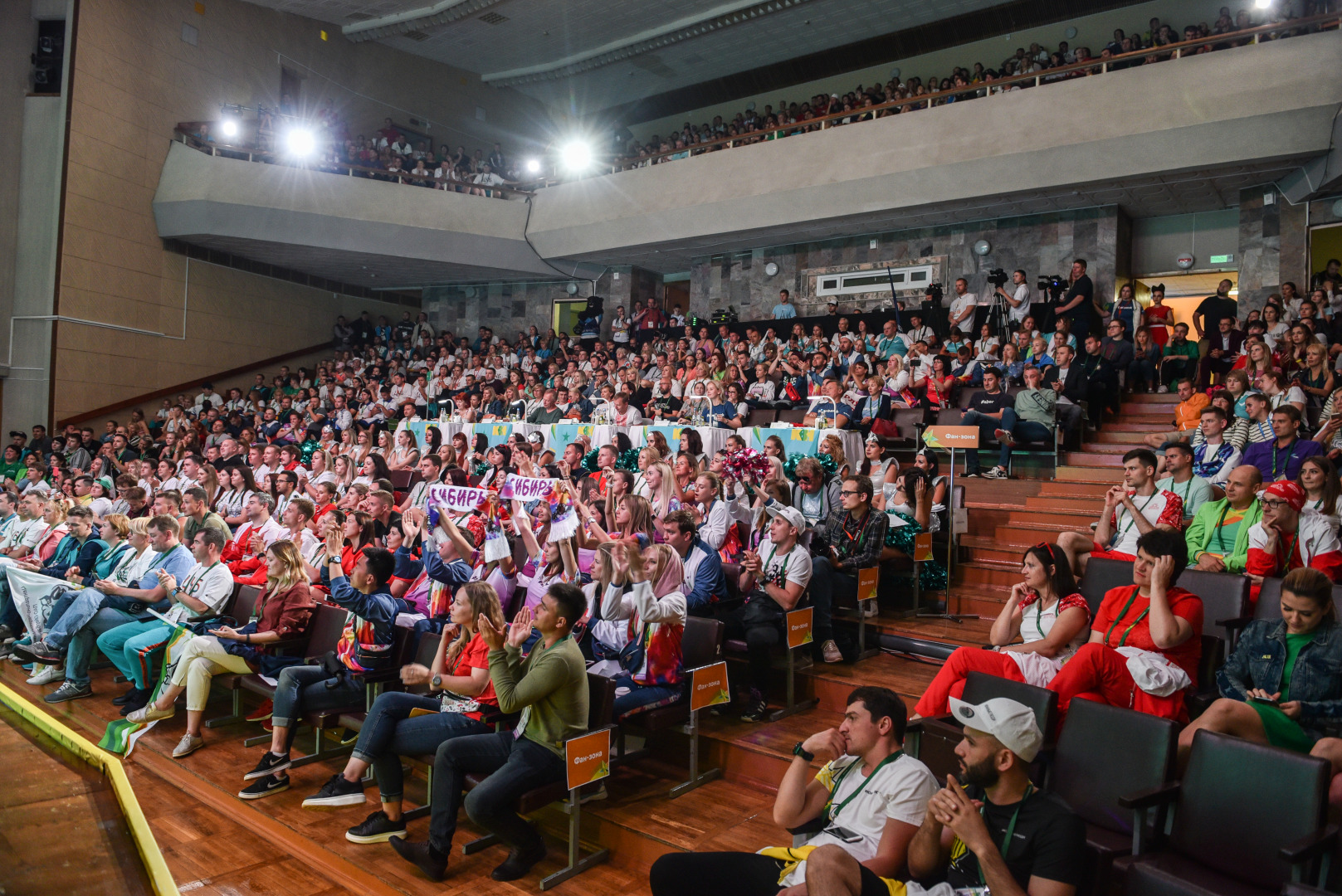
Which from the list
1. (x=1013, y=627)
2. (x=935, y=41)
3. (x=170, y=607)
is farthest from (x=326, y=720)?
(x=935, y=41)

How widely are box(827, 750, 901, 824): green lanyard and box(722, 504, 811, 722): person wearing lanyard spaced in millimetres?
1649

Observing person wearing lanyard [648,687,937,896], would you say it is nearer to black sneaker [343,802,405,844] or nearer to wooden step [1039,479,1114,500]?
black sneaker [343,802,405,844]

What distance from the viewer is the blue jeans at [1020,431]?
7004 mm

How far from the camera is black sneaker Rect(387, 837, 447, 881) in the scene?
10.1 feet

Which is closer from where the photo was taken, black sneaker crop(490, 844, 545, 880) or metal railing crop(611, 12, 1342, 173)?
black sneaker crop(490, 844, 545, 880)

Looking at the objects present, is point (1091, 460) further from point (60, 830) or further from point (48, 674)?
point (48, 674)

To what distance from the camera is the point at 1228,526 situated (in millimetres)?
4035

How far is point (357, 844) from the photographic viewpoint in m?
3.35

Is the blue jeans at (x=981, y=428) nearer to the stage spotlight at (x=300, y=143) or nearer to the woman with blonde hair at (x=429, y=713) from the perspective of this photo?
the woman with blonde hair at (x=429, y=713)

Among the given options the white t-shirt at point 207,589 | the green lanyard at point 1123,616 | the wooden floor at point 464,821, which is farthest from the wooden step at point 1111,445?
the white t-shirt at point 207,589

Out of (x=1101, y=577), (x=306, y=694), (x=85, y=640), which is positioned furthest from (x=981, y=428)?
(x=85, y=640)

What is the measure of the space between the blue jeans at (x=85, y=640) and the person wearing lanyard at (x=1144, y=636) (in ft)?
18.2

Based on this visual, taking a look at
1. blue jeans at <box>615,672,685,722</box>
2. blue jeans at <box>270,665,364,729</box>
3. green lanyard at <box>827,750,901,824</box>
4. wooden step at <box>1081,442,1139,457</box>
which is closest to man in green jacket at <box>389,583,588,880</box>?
blue jeans at <box>615,672,685,722</box>

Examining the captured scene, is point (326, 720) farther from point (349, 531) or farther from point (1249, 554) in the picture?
point (1249, 554)
